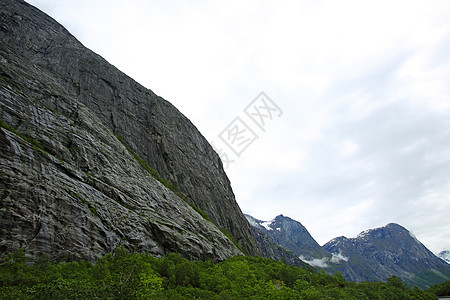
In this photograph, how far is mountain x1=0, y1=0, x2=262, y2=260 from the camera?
71.7 ft

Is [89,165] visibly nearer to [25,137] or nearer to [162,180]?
[25,137]

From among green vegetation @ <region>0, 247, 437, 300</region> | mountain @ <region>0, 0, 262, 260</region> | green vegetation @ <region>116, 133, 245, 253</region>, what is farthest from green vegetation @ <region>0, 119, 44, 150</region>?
green vegetation @ <region>116, 133, 245, 253</region>

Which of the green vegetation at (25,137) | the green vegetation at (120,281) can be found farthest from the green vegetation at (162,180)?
the green vegetation at (120,281)

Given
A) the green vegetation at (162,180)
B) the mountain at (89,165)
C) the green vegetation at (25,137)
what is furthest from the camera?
the green vegetation at (162,180)

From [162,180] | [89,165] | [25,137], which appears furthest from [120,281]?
[162,180]

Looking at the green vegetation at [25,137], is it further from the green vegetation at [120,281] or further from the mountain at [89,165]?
the green vegetation at [120,281]

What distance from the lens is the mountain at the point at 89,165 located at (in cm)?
2186

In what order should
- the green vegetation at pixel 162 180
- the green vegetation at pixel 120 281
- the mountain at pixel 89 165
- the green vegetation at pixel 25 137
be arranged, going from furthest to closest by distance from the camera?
1. the green vegetation at pixel 162 180
2. the green vegetation at pixel 25 137
3. the mountain at pixel 89 165
4. the green vegetation at pixel 120 281

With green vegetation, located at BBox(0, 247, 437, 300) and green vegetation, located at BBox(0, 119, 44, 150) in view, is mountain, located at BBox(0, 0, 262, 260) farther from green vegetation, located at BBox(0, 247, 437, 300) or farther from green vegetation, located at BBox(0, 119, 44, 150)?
green vegetation, located at BBox(0, 247, 437, 300)

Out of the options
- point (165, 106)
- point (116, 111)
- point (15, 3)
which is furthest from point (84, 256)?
point (15, 3)

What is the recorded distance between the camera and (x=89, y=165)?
31656 mm

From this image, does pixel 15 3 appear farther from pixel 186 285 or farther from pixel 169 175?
pixel 186 285

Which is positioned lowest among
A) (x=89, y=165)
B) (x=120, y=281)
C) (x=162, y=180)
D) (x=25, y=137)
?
(x=120, y=281)

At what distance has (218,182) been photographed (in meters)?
71.5
